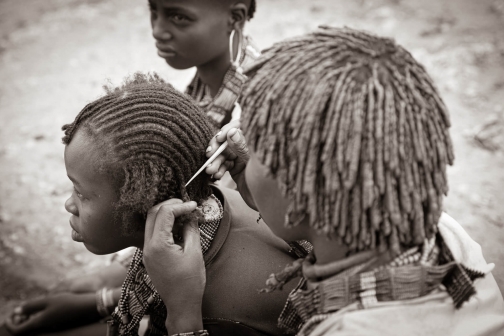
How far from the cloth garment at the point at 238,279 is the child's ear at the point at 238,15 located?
4.83ft

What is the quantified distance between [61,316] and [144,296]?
2.89 feet

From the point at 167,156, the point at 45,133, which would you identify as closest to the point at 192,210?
the point at 167,156

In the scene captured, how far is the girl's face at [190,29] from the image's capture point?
10.1 feet

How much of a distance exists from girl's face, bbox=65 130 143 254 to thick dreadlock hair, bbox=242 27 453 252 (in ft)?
2.32

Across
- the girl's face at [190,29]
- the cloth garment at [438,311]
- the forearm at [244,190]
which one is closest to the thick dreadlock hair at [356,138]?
the cloth garment at [438,311]

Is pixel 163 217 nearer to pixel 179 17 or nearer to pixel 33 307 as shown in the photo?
pixel 33 307

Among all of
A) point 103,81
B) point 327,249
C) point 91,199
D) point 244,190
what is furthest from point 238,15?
point 103,81

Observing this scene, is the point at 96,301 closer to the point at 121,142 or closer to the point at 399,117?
the point at 121,142

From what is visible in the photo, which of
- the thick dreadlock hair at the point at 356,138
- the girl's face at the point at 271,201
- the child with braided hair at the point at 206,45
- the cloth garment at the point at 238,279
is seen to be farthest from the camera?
the child with braided hair at the point at 206,45

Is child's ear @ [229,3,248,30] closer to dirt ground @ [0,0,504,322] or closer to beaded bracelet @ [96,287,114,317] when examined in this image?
dirt ground @ [0,0,504,322]

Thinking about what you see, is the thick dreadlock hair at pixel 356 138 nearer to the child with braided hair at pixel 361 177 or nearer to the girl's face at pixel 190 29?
the child with braided hair at pixel 361 177

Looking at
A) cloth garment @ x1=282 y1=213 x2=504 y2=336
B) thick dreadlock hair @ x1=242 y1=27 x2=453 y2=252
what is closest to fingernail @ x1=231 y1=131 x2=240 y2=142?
thick dreadlock hair @ x1=242 y1=27 x2=453 y2=252

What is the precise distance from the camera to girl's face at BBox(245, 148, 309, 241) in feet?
4.98

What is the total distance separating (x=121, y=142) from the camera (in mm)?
1841
